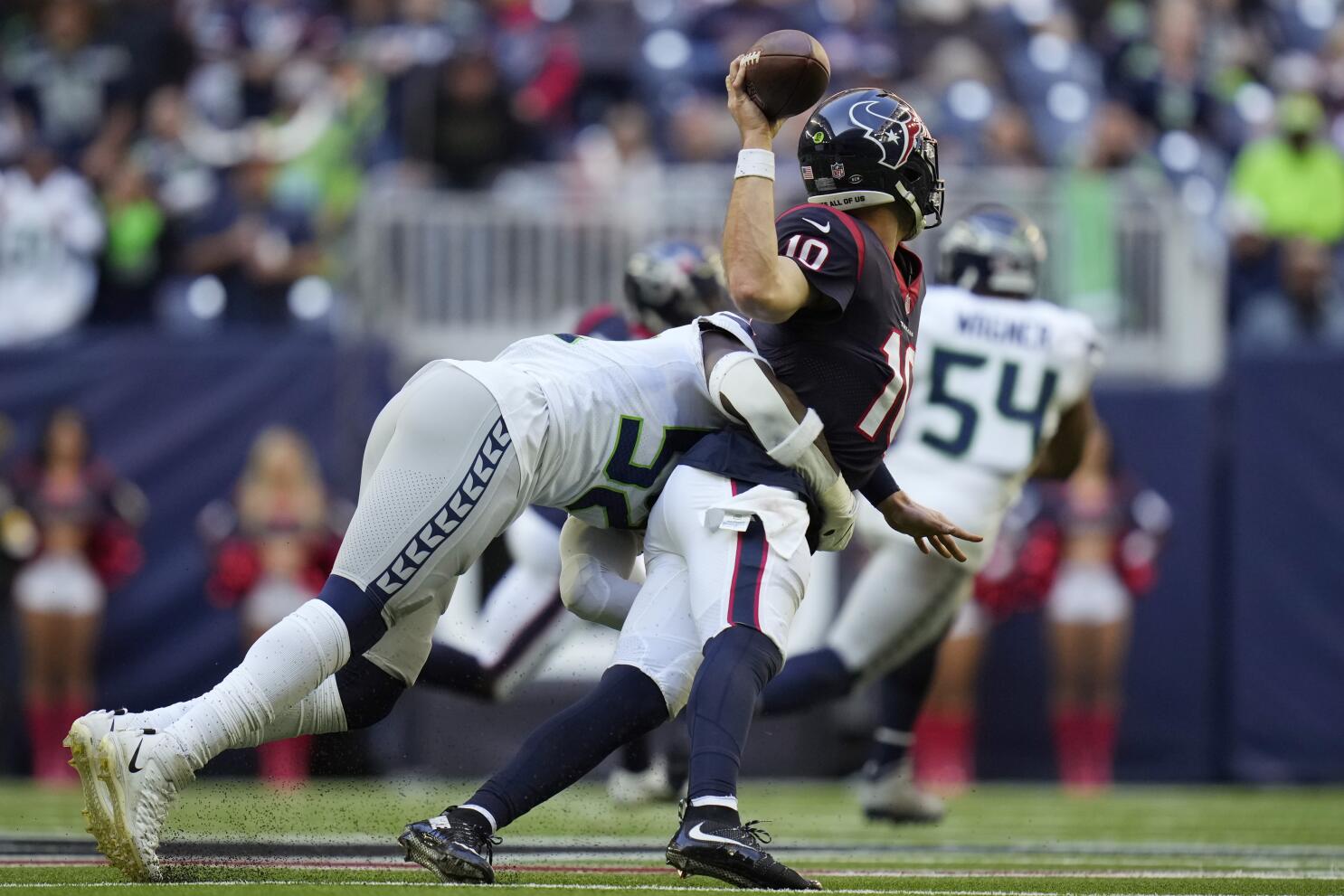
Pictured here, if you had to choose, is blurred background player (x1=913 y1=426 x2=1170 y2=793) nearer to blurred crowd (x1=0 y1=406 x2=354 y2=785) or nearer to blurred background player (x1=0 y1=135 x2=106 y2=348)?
blurred crowd (x1=0 y1=406 x2=354 y2=785)

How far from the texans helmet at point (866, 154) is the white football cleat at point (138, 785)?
5.82 ft

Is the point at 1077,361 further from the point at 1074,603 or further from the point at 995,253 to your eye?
the point at 1074,603

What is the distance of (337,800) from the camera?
305 inches

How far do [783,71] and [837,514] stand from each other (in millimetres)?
958

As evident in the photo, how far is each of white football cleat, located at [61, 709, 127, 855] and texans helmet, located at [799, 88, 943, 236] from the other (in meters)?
1.84

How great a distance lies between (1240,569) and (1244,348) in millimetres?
1114

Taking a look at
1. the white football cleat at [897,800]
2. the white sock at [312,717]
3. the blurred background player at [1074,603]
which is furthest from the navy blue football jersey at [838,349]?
the blurred background player at [1074,603]

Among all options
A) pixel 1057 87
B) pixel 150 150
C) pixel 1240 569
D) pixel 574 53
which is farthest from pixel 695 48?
pixel 1240 569

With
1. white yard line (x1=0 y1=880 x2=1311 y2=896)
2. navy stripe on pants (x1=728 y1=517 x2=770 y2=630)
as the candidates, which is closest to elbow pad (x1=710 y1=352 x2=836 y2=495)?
navy stripe on pants (x1=728 y1=517 x2=770 y2=630)

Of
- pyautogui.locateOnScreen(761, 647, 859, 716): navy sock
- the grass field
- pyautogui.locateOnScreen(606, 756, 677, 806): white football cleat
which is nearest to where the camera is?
the grass field

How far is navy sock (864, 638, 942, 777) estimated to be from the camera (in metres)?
6.62

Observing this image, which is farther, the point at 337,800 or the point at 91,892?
the point at 337,800

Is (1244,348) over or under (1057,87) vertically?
under

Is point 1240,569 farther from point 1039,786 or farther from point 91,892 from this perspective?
point 91,892
